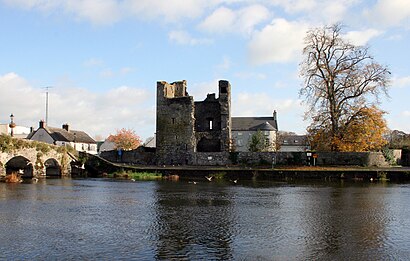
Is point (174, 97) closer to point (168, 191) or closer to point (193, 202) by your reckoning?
point (168, 191)

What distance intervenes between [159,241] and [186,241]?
0.73m

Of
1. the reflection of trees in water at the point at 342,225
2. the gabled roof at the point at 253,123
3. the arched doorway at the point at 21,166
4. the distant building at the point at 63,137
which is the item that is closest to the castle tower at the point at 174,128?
the arched doorway at the point at 21,166

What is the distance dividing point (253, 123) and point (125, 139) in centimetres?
2524

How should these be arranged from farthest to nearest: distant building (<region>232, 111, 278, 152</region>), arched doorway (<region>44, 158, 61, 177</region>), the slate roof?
the slate roof
distant building (<region>232, 111, 278, 152</region>)
arched doorway (<region>44, 158, 61, 177</region>)

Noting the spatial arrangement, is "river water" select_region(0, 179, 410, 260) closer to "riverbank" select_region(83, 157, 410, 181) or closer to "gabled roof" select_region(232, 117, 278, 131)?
"riverbank" select_region(83, 157, 410, 181)

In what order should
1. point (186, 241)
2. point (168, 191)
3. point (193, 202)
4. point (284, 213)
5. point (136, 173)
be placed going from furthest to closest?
point (136, 173) < point (168, 191) < point (193, 202) < point (284, 213) < point (186, 241)

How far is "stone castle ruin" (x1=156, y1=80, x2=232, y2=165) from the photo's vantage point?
47.5 meters

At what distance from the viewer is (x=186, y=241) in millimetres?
12117

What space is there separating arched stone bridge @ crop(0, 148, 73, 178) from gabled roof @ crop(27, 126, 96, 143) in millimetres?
23974

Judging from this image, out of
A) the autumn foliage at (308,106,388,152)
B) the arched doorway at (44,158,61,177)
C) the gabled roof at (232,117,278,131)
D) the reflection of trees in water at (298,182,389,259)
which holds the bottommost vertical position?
the reflection of trees in water at (298,182,389,259)

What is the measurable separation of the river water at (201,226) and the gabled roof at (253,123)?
53.3 metres

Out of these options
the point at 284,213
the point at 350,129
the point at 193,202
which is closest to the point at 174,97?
the point at 350,129

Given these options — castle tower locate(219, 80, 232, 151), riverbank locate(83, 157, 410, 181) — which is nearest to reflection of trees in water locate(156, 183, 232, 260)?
riverbank locate(83, 157, 410, 181)

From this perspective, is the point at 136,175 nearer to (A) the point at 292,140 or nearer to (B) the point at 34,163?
(B) the point at 34,163
